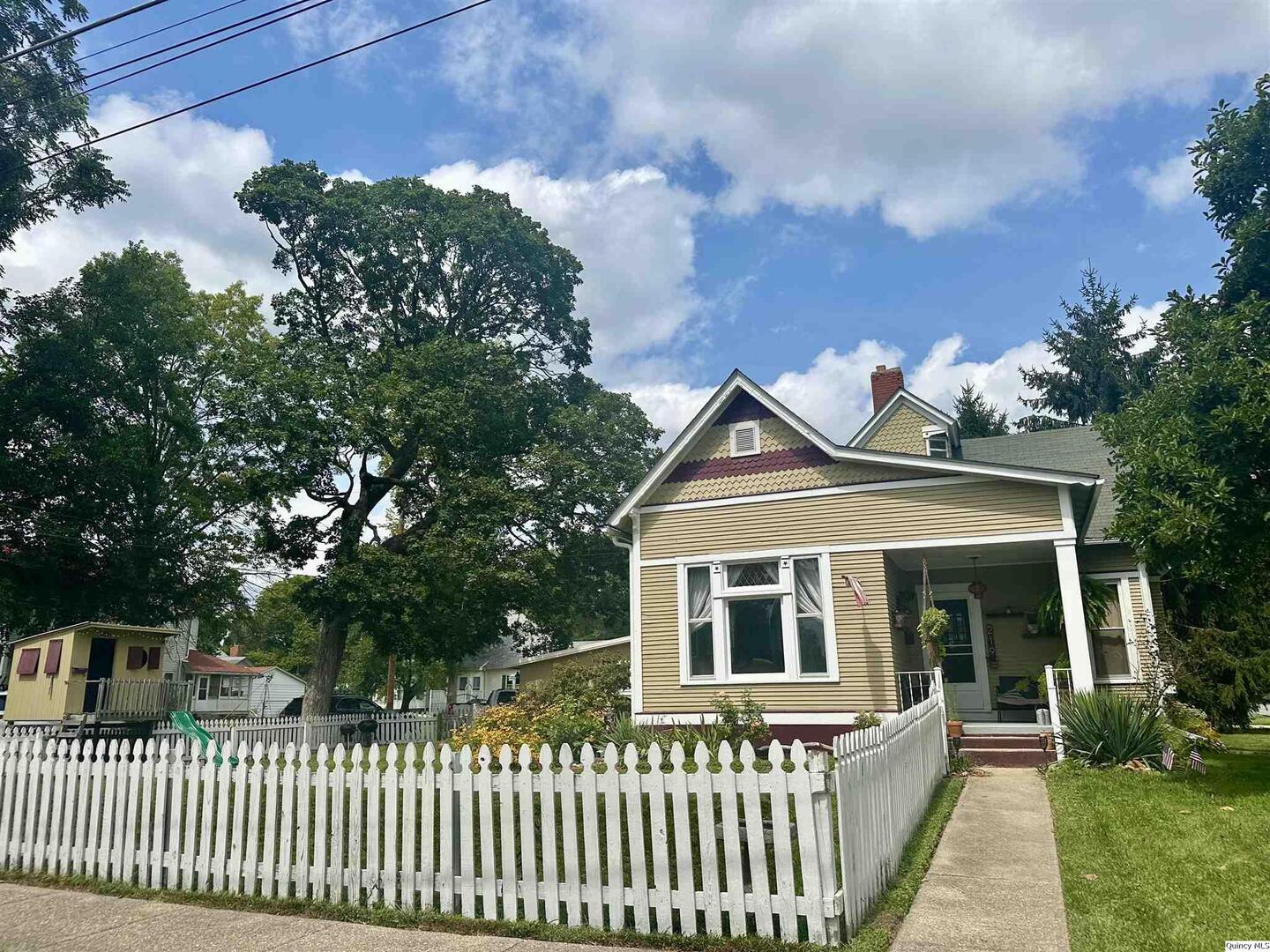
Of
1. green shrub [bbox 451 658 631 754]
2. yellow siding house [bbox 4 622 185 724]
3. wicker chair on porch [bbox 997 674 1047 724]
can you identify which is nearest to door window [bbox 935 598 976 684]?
wicker chair on porch [bbox 997 674 1047 724]

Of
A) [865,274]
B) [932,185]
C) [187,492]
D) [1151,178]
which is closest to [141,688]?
[187,492]

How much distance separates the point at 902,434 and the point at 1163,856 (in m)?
14.7

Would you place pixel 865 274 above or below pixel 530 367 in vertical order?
below

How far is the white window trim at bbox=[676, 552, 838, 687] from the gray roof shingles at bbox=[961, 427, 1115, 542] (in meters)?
7.73

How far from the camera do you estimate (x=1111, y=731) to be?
10297mm

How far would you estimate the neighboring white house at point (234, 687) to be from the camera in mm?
51219

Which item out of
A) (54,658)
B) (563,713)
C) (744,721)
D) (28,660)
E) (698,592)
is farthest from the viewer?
(28,660)

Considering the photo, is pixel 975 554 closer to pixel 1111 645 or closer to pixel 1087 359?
pixel 1111 645

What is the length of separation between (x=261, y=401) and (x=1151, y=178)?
23.3m

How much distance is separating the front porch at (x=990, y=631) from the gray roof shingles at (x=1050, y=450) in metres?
3.72

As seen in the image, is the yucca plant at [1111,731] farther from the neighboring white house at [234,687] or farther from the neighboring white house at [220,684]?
the neighboring white house at [220,684]

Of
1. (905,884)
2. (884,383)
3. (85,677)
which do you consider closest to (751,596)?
(905,884)

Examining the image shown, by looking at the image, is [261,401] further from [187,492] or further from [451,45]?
[451,45]

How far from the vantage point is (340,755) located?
241 inches
